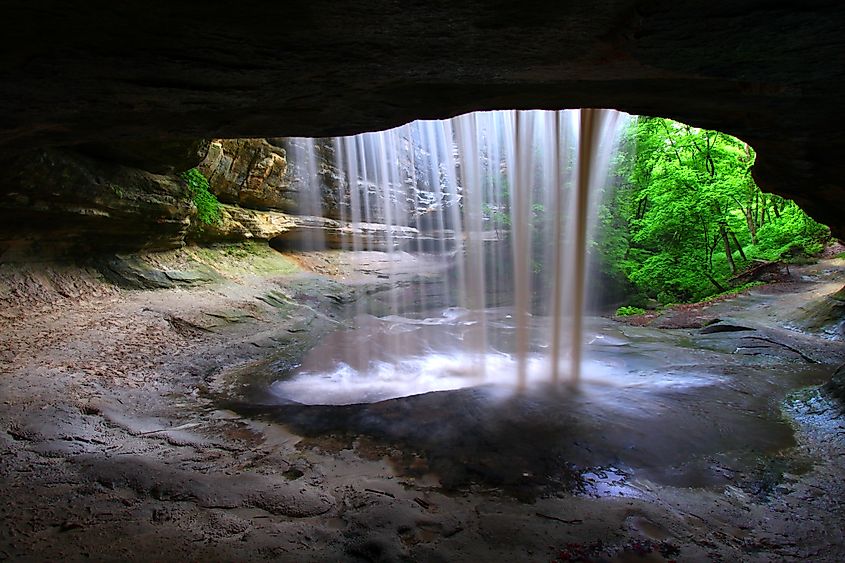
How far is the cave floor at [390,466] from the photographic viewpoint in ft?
9.45

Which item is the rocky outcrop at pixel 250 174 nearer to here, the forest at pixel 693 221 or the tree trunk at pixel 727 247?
the forest at pixel 693 221

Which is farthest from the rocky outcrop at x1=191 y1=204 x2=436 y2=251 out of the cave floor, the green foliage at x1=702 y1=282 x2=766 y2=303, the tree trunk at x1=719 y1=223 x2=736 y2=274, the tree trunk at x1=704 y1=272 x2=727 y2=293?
the green foliage at x1=702 y1=282 x2=766 y2=303

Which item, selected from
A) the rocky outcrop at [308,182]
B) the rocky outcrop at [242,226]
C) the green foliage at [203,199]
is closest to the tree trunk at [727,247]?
the rocky outcrop at [308,182]

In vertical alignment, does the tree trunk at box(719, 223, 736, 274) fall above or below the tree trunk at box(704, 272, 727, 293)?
above

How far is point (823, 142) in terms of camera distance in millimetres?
4617

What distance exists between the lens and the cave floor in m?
2.88

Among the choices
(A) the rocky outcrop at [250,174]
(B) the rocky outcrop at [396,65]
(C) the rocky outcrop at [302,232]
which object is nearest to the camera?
(B) the rocky outcrop at [396,65]

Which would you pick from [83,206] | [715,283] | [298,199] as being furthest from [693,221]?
[83,206]

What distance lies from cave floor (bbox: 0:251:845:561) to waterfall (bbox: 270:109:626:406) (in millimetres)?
1954

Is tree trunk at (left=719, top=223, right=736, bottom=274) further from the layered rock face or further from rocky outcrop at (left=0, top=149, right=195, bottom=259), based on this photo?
rocky outcrop at (left=0, top=149, right=195, bottom=259)

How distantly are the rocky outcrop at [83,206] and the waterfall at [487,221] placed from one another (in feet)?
18.5

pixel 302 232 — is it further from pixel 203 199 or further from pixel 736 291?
pixel 736 291

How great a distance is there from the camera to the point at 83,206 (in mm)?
8953

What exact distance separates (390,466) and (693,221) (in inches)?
634
